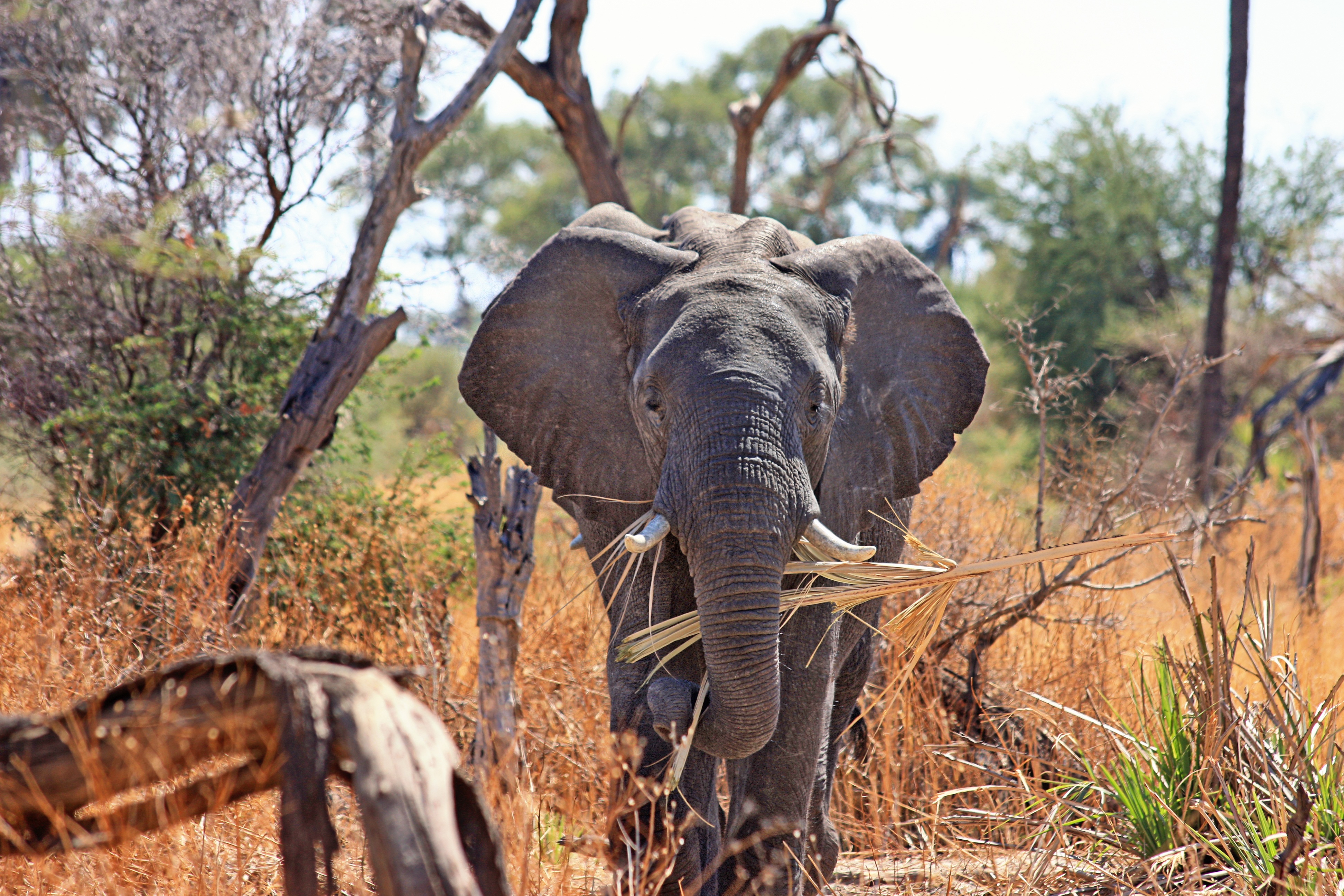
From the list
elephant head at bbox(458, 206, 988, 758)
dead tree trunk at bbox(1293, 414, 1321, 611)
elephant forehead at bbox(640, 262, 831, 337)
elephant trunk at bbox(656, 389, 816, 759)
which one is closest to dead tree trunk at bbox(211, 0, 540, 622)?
elephant head at bbox(458, 206, 988, 758)

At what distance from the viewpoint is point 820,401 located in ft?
10.2

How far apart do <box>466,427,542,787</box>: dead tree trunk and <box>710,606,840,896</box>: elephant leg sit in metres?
1.06

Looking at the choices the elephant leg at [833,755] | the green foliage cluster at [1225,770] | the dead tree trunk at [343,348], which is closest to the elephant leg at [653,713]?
the elephant leg at [833,755]

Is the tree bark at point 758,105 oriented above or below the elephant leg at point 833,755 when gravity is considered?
above

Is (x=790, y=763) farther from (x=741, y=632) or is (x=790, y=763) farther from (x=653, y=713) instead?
(x=741, y=632)

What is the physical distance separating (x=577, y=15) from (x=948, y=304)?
5.58 metres

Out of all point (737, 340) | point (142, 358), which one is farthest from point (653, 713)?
point (142, 358)

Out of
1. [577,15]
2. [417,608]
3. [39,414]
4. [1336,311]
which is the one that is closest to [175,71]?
[39,414]

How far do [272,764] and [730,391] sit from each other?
158 centimetres

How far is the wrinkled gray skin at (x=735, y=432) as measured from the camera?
2.93 metres

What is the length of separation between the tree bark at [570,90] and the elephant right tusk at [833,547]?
19.3 feet

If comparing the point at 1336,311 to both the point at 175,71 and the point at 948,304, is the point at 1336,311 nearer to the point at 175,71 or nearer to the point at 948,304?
the point at 948,304

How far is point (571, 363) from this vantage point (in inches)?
145

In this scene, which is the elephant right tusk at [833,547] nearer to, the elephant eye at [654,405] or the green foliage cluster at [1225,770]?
the elephant eye at [654,405]
